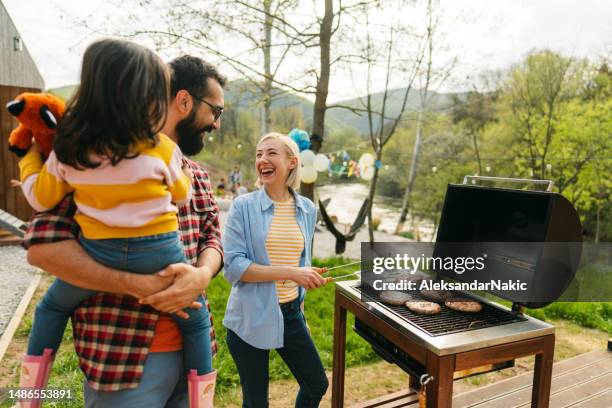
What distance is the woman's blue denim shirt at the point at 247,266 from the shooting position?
1.84 m

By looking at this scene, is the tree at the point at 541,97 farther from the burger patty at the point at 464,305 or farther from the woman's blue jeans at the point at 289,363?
the woman's blue jeans at the point at 289,363

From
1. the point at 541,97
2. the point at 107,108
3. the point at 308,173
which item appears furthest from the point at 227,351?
the point at 541,97

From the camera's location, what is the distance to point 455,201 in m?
2.31

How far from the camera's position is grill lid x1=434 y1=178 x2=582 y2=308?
70.8 inches

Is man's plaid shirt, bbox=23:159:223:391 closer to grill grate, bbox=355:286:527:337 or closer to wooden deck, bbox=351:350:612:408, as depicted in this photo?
grill grate, bbox=355:286:527:337

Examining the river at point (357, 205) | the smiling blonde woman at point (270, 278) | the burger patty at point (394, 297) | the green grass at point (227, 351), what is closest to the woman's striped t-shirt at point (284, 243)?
the smiling blonde woman at point (270, 278)

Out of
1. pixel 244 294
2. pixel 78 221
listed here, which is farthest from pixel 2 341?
pixel 78 221

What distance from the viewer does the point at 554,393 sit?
2.55 m

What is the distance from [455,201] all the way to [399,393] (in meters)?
1.46

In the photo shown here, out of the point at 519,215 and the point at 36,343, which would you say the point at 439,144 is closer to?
the point at 519,215

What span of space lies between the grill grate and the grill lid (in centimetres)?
11

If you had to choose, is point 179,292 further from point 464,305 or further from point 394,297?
point 464,305

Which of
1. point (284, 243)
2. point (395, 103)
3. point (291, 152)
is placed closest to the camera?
point (284, 243)

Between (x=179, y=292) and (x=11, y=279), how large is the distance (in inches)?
215
